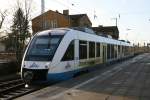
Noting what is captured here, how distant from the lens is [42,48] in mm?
19266

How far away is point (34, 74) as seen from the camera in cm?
1820

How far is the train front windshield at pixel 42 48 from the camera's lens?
18.7 metres

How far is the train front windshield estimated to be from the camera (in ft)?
61.3

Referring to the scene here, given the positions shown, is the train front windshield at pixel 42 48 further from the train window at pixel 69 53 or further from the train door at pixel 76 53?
the train door at pixel 76 53

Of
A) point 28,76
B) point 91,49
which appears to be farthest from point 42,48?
point 91,49

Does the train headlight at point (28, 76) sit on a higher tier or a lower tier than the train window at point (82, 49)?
lower

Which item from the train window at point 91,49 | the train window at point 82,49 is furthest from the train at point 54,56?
the train window at point 91,49

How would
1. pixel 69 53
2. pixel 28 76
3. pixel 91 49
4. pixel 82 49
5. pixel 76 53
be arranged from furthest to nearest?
pixel 91 49
pixel 82 49
pixel 76 53
pixel 69 53
pixel 28 76

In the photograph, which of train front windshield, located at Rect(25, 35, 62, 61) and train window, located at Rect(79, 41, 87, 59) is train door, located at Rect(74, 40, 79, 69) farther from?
train front windshield, located at Rect(25, 35, 62, 61)

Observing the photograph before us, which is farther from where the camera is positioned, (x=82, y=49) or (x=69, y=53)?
(x=82, y=49)

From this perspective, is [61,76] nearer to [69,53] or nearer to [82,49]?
[69,53]

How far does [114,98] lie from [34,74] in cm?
624

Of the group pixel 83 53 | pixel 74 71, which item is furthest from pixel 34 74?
pixel 83 53

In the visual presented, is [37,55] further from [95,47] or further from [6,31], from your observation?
[6,31]
